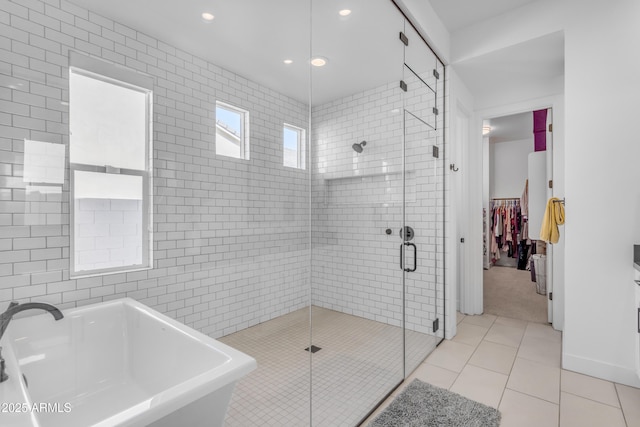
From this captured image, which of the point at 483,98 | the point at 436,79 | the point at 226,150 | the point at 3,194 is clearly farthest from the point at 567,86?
the point at 3,194

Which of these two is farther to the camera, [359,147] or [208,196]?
[359,147]

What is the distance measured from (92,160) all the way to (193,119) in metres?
0.43

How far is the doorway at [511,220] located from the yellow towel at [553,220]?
1.57 metres

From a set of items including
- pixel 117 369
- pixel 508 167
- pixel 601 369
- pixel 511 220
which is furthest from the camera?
pixel 508 167

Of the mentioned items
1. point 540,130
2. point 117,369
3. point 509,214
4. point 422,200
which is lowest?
point 117,369

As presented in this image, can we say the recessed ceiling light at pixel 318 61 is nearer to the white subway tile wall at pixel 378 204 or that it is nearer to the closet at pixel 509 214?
the white subway tile wall at pixel 378 204

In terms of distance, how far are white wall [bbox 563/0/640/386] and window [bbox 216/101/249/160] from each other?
2.67 metres

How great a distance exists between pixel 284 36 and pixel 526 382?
300cm

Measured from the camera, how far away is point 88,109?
1189 millimetres

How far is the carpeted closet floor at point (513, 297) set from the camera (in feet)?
13.0

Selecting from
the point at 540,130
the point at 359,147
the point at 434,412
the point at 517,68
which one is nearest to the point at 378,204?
the point at 359,147

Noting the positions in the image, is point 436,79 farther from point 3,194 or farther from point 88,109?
point 3,194

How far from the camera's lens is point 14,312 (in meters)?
1.00

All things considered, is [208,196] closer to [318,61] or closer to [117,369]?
[117,369]
